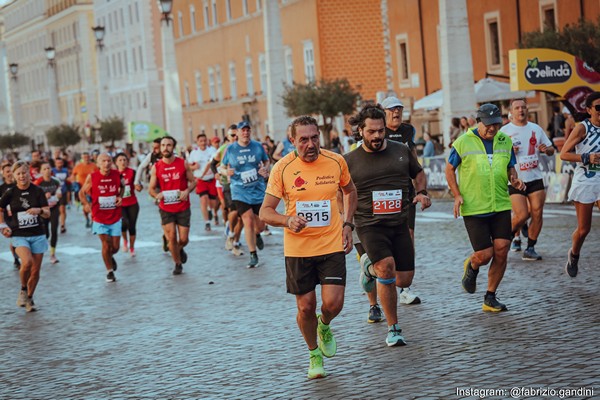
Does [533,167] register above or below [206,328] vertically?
above

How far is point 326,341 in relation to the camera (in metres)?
9.65

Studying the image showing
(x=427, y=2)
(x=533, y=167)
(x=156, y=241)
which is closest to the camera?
(x=533, y=167)

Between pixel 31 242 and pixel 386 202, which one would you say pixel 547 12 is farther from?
pixel 386 202

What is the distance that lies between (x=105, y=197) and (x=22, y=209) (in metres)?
3.22

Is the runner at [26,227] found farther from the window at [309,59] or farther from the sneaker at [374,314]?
the window at [309,59]

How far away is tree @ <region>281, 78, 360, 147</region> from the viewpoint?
48219 millimetres

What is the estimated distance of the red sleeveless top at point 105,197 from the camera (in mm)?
18734

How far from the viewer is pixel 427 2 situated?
46438mm

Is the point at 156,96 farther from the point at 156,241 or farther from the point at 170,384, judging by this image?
the point at 170,384

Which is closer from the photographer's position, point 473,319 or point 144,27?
point 473,319

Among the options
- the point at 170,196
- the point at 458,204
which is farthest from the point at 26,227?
the point at 458,204

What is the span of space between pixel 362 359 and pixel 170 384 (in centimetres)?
A: 138

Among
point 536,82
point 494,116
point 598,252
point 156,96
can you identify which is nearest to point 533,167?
point 598,252

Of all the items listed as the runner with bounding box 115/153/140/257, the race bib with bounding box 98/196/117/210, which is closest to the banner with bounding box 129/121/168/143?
the runner with bounding box 115/153/140/257
